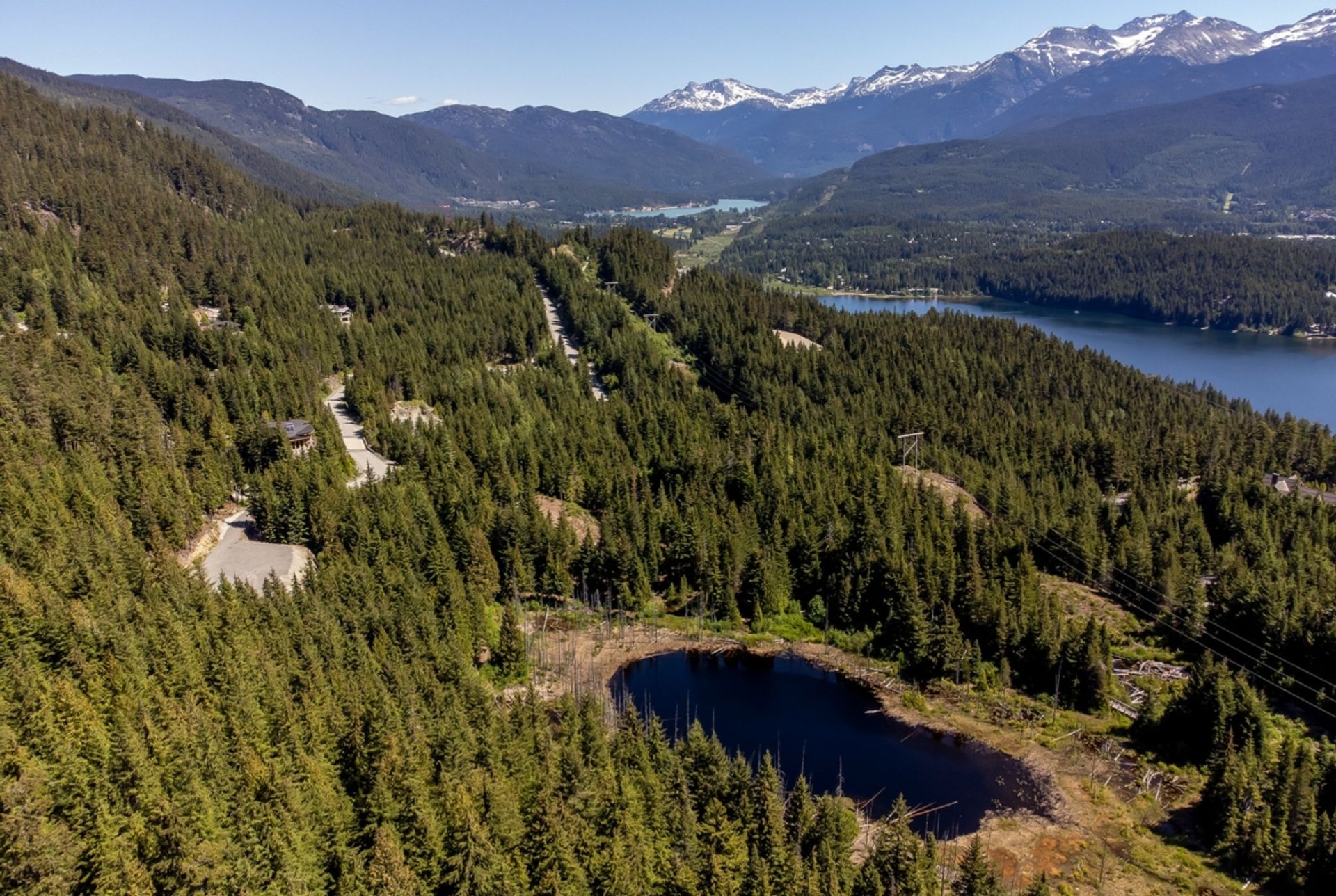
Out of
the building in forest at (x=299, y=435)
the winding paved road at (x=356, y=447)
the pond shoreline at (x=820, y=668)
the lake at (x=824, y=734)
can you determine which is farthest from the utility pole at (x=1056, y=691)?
the building in forest at (x=299, y=435)

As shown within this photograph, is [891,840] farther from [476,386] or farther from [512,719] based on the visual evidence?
[476,386]

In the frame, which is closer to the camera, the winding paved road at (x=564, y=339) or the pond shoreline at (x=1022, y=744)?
the pond shoreline at (x=1022, y=744)

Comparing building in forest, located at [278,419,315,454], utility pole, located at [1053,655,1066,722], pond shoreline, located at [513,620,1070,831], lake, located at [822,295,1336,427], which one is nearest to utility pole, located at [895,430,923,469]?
pond shoreline, located at [513,620,1070,831]

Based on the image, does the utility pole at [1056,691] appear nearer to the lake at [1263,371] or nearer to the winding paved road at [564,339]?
the winding paved road at [564,339]

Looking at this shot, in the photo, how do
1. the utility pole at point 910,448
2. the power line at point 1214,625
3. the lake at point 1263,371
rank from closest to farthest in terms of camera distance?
the power line at point 1214,625 < the utility pole at point 910,448 < the lake at point 1263,371

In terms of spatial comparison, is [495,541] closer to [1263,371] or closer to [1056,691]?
[1056,691]

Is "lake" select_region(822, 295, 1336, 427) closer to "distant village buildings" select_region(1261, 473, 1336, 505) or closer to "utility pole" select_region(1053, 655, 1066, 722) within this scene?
"distant village buildings" select_region(1261, 473, 1336, 505)

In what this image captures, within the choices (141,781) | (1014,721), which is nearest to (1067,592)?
(1014,721)
